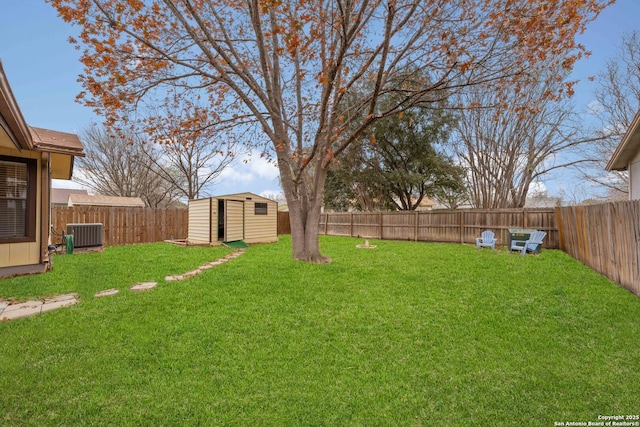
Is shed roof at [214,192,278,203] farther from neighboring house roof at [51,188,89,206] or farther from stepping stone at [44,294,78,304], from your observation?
neighboring house roof at [51,188,89,206]

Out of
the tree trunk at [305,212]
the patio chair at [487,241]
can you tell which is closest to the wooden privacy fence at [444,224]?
the patio chair at [487,241]

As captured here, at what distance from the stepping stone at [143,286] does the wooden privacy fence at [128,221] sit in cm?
723

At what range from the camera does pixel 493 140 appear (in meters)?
12.6

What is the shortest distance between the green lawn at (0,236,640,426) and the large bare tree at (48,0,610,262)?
119 inches

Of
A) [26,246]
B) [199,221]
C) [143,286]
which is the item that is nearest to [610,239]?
[143,286]

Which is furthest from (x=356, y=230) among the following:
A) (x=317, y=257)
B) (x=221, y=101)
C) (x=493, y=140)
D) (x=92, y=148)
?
(x=92, y=148)

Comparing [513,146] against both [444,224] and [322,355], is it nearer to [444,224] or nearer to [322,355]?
[444,224]

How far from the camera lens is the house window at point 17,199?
510cm

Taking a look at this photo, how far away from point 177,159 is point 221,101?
1312 centimetres

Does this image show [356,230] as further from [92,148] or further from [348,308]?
[92,148]

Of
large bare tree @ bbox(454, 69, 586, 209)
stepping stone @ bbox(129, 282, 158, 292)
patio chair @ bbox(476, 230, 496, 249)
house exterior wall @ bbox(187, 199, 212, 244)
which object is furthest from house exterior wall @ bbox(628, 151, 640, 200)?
house exterior wall @ bbox(187, 199, 212, 244)

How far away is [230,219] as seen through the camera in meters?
10.8

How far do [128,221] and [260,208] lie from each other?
482cm

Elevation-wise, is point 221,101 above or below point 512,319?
above
